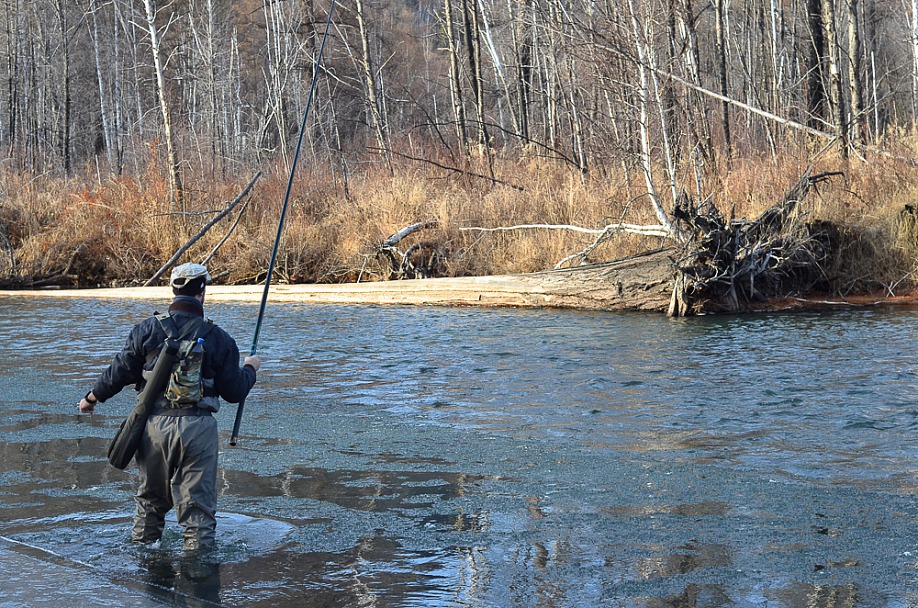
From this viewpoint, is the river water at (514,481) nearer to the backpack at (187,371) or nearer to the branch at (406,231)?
the backpack at (187,371)

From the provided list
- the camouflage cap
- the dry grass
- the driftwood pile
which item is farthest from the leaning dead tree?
the camouflage cap

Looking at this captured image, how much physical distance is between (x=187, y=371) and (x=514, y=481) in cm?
251

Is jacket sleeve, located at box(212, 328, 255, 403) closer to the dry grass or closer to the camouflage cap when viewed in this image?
the camouflage cap

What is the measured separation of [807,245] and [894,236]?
1573 mm

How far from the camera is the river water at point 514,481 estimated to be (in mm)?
4859

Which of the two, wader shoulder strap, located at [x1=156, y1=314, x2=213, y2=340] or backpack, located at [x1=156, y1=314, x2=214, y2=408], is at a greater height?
wader shoulder strap, located at [x1=156, y1=314, x2=213, y2=340]

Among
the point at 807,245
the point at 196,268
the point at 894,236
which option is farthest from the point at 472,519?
the point at 894,236

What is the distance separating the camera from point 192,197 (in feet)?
77.3

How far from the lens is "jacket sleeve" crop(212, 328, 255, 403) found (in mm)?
5320

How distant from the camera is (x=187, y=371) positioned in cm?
516

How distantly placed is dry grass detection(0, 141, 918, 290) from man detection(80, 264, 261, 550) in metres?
12.3

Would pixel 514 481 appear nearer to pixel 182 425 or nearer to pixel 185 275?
pixel 182 425

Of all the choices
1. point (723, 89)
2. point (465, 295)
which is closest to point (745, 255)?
→ point (465, 295)

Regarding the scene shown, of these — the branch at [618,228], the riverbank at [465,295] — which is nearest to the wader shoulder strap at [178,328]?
the riverbank at [465,295]
